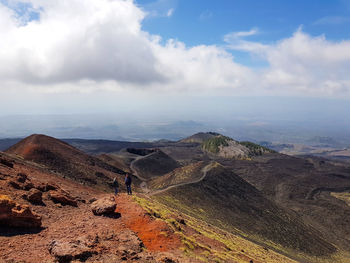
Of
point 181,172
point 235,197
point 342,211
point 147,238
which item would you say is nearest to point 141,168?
point 181,172

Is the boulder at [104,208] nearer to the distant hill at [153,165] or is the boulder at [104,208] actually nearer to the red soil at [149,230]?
the red soil at [149,230]

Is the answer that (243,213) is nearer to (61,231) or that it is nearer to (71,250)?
(61,231)

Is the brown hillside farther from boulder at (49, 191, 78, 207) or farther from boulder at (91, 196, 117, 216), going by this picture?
boulder at (91, 196, 117, 216)

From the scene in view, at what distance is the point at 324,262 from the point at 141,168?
68.7m

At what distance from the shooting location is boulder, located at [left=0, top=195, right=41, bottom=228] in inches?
530

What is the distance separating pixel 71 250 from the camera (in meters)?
12.1

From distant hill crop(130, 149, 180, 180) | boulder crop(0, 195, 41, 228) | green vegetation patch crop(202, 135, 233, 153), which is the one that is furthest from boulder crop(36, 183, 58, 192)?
green vegetation patch crop(202, 135, 233, 153)

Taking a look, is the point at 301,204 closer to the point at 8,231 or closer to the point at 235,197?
the point at 235,197

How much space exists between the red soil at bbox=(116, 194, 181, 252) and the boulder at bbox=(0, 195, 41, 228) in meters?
6.21

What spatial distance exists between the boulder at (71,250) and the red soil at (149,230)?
4.20 m

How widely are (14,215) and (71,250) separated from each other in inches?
172

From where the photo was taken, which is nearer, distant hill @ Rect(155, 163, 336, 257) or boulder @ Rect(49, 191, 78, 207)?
boulder @ Rect(49, 191, 78, 207)

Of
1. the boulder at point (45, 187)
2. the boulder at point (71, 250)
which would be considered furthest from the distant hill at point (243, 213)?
the boulder at point (71, 250)

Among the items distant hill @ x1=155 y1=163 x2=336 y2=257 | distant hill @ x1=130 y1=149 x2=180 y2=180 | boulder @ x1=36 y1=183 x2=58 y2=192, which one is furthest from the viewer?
distant hill @ x1=130 y1=149 x2=180 y2=180
